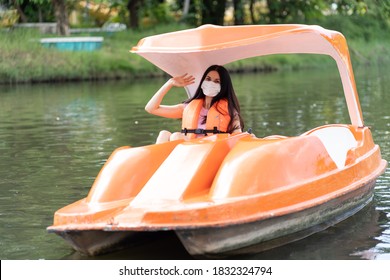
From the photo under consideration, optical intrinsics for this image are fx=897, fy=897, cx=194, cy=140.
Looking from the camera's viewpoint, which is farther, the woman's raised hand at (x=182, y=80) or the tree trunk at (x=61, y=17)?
the tree trunk at (x=61, y=17)

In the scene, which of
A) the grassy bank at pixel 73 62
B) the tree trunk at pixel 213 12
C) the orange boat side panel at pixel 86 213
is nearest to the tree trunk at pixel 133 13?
the grassy bank at pixel 73 62

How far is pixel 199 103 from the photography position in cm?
800

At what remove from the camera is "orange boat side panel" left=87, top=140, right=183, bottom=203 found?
7.18m

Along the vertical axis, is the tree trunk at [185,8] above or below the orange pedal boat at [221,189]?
below

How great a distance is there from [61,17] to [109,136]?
18410 millimetres

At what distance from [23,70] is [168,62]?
67.7ft

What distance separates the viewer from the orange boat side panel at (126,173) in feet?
23.5

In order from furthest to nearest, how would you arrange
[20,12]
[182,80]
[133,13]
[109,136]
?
[133,13]
[20,12]
[109,136]
[182,80]

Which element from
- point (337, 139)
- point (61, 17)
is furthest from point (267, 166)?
point (61, 17)

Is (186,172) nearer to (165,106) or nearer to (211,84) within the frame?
(211,84)

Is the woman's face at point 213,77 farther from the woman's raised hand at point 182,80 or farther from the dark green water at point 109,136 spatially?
the dark green water at point 109,136

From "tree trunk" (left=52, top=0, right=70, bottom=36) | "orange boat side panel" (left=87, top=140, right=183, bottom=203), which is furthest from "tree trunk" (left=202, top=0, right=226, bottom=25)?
"orange boat side panel" (left=87, top=140, right=183, bottom=203)

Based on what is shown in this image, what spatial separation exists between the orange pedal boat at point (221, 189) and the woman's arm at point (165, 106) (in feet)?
1.37

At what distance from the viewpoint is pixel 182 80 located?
8.62m
